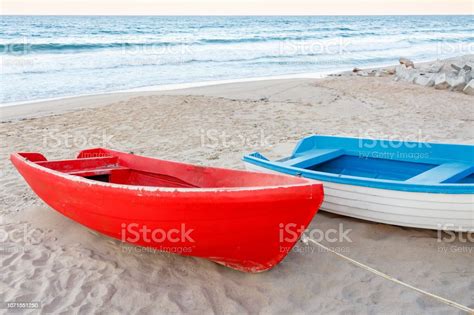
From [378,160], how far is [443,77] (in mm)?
8053

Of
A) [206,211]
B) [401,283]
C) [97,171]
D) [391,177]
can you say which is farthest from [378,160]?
[97,171]

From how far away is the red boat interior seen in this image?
13.0 feet

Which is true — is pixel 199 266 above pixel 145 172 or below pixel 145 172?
below

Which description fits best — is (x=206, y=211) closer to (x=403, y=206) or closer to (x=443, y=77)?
(x=403, y=206)

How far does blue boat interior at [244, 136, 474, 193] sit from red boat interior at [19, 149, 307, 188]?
0.75 metres

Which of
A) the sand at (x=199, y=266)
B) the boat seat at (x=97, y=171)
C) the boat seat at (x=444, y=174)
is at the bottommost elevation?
the sand at (x=199, y=266)

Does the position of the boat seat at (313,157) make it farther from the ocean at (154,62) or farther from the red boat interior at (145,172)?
the ocean at (154,62)

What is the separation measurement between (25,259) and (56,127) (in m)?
4.88

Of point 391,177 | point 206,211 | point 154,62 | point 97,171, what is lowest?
point 391,177

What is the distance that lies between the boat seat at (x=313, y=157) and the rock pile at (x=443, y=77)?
764 centimetres

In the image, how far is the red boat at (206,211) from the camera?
9.87 ft

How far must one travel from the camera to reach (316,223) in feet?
14.8

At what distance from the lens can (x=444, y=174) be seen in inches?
171

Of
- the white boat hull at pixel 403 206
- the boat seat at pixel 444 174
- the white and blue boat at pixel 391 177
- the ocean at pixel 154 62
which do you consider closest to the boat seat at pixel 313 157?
the white and blue boat at pixel 391 177
